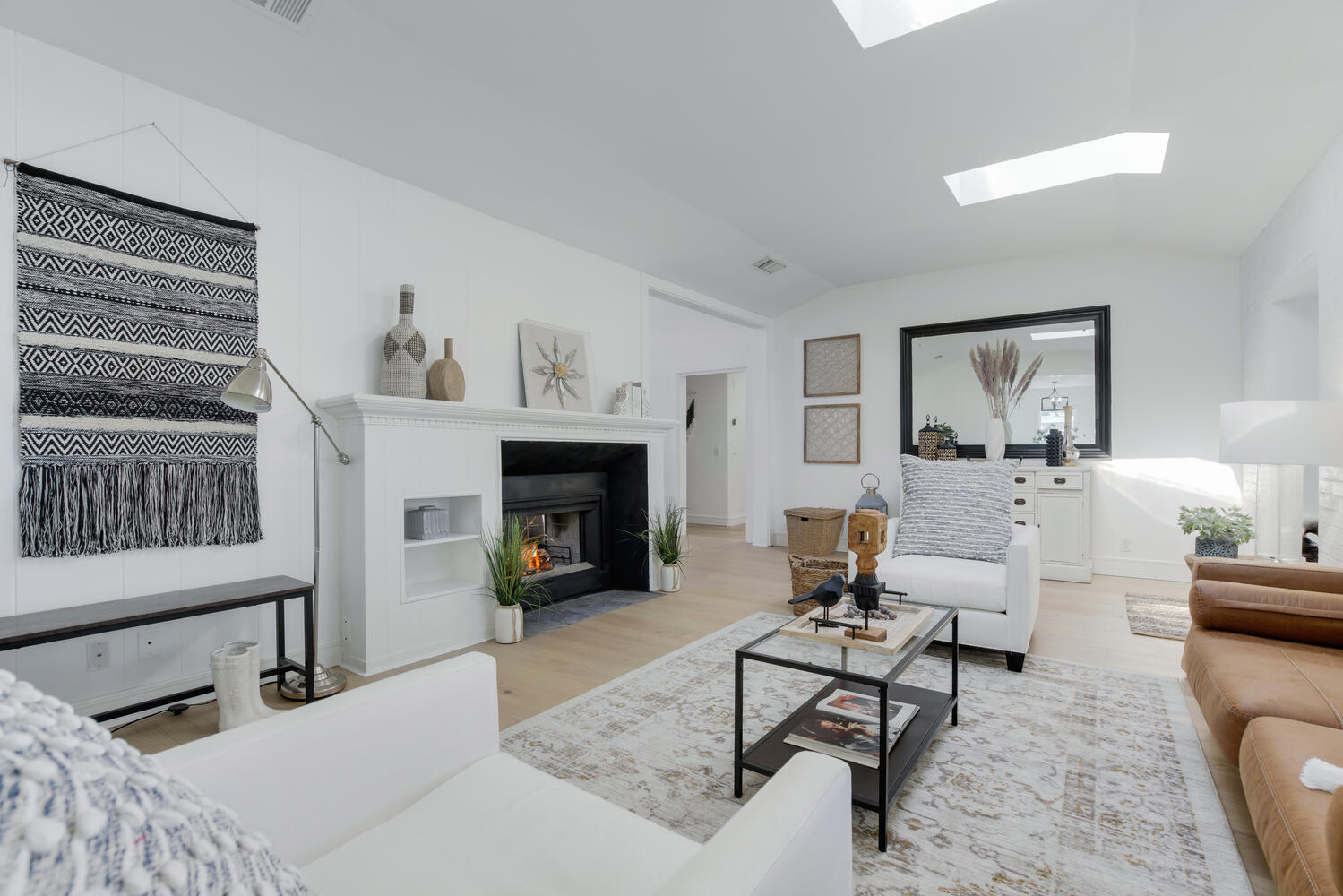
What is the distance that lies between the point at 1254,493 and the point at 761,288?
158 inches

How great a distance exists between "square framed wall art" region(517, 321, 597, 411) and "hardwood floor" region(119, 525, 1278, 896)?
1406mm

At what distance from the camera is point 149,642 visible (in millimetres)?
2549

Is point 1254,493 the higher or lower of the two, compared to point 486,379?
lower

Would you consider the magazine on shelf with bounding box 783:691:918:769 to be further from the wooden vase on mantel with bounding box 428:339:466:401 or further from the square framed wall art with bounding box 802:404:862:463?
the square framed wall art with bounding box 802:404:862:463

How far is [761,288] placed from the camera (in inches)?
238

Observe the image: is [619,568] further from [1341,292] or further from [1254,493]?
[1254,493]

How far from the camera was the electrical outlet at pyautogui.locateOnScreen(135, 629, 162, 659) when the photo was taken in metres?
2.53

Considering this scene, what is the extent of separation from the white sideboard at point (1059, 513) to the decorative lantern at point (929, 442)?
783 mm

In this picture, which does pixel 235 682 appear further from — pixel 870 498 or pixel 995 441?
pixel 995 441

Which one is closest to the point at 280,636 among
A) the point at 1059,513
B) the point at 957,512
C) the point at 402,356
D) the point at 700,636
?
the point at 402,356

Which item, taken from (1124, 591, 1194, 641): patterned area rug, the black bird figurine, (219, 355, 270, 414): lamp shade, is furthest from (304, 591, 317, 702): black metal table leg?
(1124, 591, 1194, 641): patterned area rug

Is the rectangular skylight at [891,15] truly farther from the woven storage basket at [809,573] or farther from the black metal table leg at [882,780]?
the woven storage basket at [809,573]

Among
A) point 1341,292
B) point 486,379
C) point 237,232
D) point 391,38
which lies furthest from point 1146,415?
point 237,232

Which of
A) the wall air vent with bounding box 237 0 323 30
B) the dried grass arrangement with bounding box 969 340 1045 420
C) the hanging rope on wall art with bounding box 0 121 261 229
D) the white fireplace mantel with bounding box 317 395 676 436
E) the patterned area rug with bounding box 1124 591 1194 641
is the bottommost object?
the patterned area rug with bounding box 1124 591 1194 641
